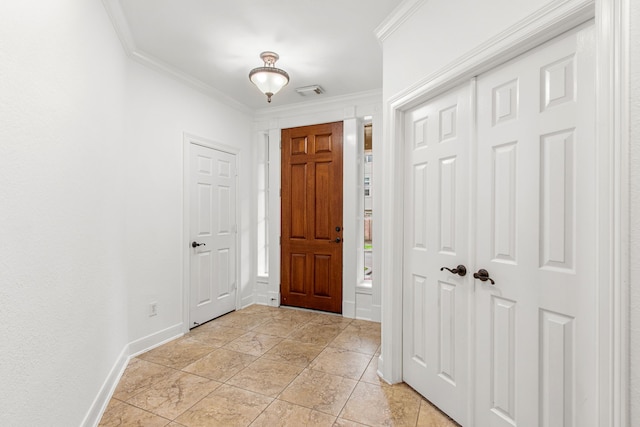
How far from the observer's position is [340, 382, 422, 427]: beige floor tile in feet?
6.25

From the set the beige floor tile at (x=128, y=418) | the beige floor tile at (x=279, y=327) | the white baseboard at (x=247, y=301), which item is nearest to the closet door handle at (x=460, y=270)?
the beige floor tile at (x=128, y=418)

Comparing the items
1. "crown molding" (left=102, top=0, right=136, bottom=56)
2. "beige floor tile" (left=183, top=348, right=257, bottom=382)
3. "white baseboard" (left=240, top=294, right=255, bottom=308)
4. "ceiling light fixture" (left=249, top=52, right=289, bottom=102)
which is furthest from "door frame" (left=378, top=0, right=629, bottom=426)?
"white baseboard" (left=240, top=294, right=255, bottom=308)

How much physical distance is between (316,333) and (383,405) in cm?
136

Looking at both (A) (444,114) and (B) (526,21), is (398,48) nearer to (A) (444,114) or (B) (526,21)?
(A) (444,114)

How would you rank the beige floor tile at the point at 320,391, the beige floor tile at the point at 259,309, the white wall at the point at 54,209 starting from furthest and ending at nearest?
the beige floor tile at the point at 259,309
the beige floor tile at the point at 320,391
the white wall at the point at 54,209

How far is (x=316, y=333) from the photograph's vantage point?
333 cm

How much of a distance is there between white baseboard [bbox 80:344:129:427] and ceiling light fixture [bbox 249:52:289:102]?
2508mm

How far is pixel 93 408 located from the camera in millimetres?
1854

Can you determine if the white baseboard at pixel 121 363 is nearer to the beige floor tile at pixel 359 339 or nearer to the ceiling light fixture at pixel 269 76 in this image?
the beige floor tile at pixel 359 339

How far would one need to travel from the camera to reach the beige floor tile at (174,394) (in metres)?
2.03

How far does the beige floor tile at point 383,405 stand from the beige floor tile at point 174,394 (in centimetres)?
101

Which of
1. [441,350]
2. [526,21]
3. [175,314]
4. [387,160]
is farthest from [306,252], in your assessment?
[526,21]

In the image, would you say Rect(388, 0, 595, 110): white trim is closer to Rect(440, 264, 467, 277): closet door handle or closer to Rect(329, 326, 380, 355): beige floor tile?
Rect(440, 264, 467, 277): closet door handle

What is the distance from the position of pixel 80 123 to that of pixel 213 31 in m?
1.31
